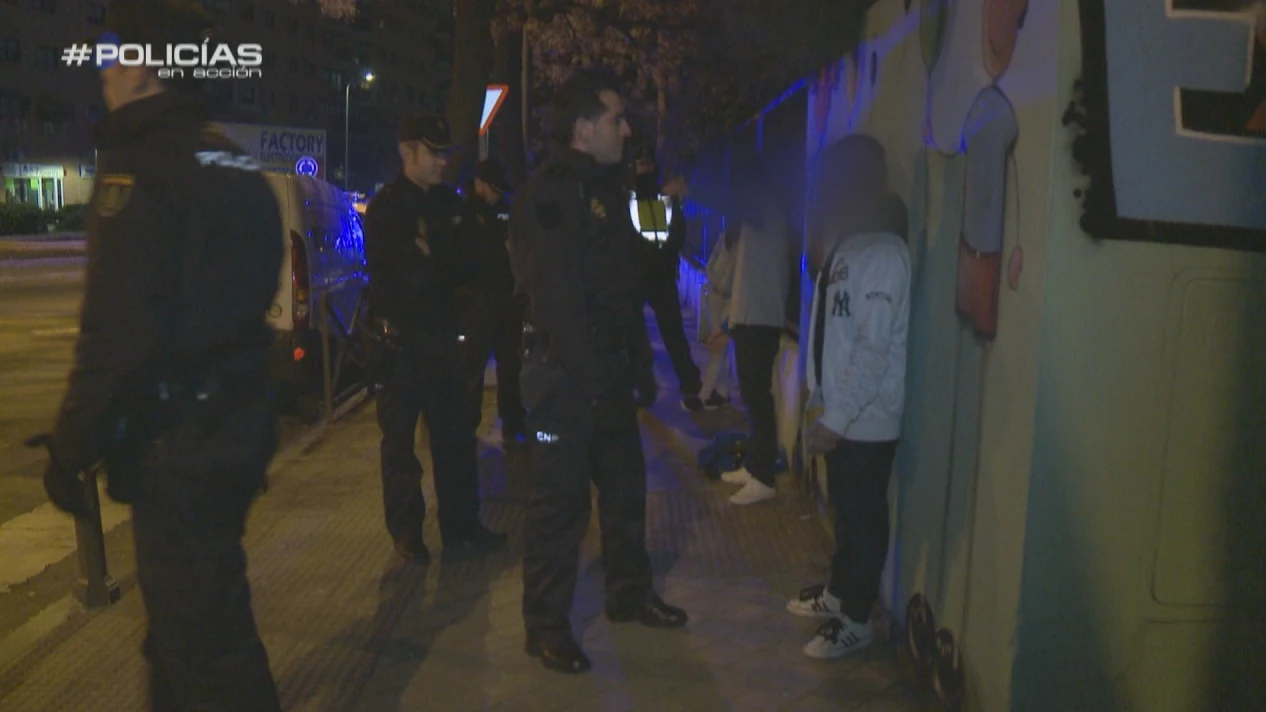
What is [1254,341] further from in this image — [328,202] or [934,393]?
[328,202]

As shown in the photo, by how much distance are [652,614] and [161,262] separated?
2.53 m

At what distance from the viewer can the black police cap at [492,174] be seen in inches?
270

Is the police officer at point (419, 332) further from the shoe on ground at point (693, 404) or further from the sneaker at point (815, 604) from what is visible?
the shoe on ground at point (693, 404)

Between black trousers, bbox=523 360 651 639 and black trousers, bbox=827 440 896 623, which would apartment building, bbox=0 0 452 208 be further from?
black trousers, bbox=827 440 896 623

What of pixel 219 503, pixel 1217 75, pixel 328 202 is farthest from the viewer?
pixel 328 202

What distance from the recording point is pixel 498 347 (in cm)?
735

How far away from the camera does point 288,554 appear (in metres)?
5.43

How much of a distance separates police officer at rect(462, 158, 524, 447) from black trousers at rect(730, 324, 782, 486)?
126 cm

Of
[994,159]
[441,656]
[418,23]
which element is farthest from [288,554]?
[418,23]

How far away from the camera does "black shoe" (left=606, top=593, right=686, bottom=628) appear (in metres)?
4.45

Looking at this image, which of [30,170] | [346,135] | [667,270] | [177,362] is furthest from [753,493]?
[30,170]

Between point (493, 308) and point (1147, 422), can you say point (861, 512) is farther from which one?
point (493, 308)

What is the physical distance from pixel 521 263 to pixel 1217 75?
231 cm

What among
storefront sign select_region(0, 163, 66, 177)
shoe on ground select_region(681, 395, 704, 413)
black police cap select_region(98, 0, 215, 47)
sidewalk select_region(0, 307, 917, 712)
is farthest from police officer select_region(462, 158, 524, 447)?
storefront sign select_region(0, 163, 66, 177)
